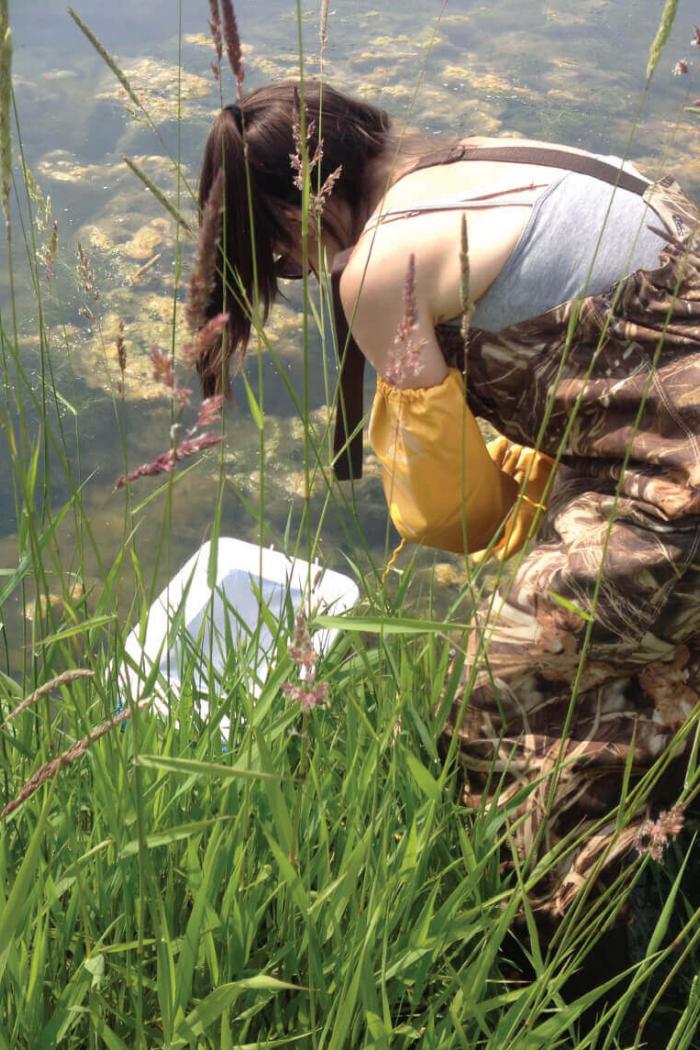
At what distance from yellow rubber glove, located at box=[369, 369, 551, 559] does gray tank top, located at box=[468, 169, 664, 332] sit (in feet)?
0.38

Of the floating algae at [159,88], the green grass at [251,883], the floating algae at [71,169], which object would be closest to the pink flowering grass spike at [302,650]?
the green grass at [251,883]

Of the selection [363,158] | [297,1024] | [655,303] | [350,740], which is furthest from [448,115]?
[297,1024]

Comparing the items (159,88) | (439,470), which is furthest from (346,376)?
(159,88)

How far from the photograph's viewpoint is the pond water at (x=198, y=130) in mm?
2797

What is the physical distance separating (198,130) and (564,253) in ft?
9.17

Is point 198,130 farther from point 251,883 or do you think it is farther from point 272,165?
point 251,883

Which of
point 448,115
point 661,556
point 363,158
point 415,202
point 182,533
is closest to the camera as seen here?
point 661,556

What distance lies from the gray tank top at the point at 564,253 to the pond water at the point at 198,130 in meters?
1.17

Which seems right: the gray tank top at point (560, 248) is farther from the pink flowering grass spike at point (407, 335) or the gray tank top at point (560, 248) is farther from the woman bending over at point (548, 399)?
the pink flowering grass spike at point (407, 335)

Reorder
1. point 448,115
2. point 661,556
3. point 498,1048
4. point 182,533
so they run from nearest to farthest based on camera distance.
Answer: point 498,1048 < point 661,556 < point 182,533 < point 448,115

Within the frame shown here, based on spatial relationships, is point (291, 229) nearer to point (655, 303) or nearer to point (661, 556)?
point (655, 303)

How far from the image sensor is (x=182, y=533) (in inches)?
105

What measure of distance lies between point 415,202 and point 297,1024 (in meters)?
0.98

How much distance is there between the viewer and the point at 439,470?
1502mm
